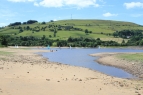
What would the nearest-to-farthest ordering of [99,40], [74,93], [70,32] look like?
[74,93]
[99,40]
[70,32]

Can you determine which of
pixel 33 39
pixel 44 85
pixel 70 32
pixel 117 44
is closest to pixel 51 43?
pixel 33 39

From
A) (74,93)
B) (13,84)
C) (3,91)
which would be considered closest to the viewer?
(3,91)

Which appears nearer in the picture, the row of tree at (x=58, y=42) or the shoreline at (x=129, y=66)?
the shoreline at (x=129, y=66)

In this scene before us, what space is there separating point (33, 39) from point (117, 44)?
58618 mm

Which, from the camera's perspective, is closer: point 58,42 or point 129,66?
point 129,66

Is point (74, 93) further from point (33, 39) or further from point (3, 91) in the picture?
point (33, 39)

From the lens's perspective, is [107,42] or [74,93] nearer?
[74,93]

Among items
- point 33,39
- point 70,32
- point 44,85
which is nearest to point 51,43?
point 33,39

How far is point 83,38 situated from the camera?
172 meters

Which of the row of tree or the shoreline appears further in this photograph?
the row of tree

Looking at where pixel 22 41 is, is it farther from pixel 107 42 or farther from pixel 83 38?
pixel 107 42

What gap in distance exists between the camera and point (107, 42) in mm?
165125

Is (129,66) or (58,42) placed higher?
(129,66)

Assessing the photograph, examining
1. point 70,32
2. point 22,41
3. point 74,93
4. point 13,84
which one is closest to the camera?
point 74,93
